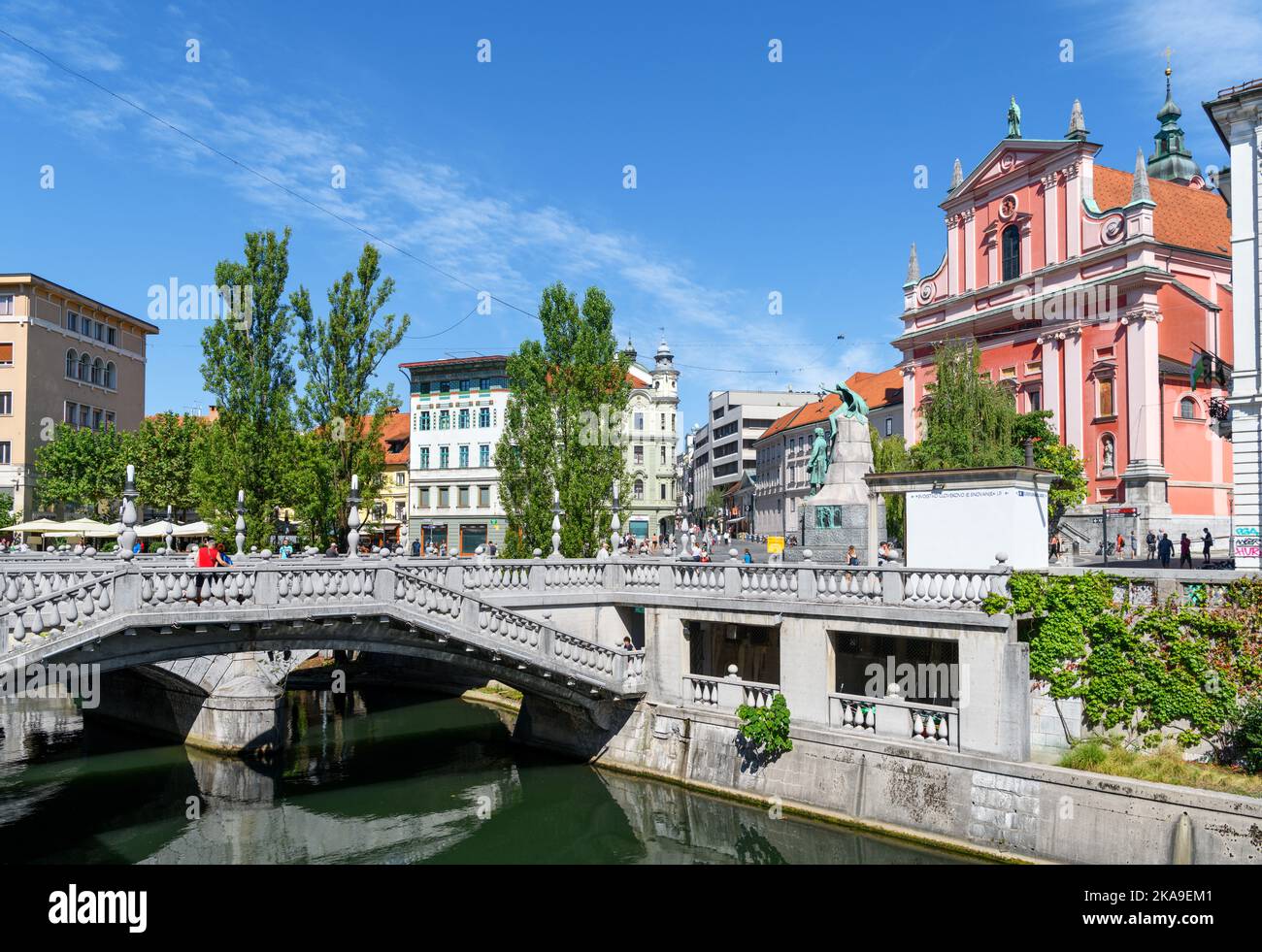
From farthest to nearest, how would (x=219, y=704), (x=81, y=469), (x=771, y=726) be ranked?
(x=81, y=469)
(x=219, y=704)
(x=771, y=726)

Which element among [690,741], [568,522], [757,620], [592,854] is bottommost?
[592,854]

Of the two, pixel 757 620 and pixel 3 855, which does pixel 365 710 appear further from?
pixel 757 620

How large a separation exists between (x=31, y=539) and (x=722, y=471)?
103m

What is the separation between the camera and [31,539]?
2176 inches

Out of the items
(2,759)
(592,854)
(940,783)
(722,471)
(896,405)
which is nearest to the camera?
(940,783)

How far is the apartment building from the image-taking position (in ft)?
189

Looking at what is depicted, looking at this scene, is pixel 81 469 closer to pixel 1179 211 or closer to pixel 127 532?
pixel 127 532

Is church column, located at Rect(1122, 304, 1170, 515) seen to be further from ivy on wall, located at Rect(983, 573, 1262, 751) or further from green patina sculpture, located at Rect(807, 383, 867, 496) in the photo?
ivy on wall, located at Rect(983, 573, 1262, 751)

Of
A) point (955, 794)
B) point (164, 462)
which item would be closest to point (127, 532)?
point (955, 794)

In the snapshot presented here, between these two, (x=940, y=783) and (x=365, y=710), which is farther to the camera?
(x=365, y=710)

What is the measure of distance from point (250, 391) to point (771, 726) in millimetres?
25768

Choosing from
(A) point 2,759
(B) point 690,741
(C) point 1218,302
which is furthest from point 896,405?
(A) point 2,759

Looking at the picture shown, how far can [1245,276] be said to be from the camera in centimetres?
2881

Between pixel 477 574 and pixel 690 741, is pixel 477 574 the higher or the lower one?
the higher one
